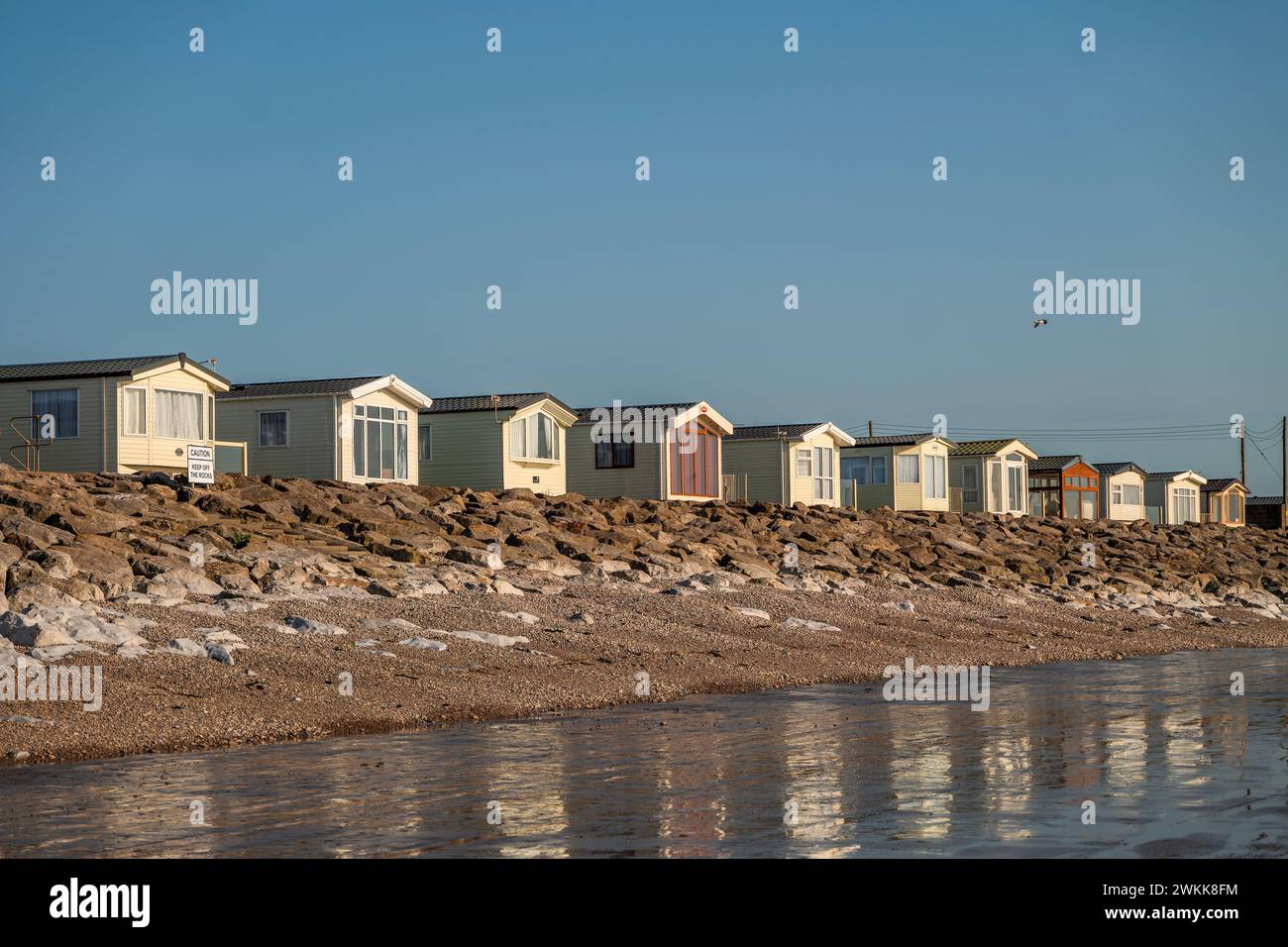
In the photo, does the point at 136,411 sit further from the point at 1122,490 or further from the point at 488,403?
the point at 1122,490

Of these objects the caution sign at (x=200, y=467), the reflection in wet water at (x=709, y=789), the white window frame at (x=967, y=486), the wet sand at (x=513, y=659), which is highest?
the white window frame at (x=967, y=486)

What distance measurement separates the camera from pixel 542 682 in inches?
813

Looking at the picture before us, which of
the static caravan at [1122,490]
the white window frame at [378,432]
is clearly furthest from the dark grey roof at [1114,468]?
the white window frame at [378,432]

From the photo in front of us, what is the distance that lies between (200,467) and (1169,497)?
72.1m

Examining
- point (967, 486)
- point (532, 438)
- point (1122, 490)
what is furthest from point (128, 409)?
point (1122, 490)

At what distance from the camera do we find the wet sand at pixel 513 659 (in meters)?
16.4

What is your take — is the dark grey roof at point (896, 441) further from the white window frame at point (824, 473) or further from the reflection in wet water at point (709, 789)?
the reflection in wet water at point (709, 789)

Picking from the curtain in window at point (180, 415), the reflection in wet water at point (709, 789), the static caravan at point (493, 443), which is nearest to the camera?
the reflection in wet water at point (709, 789)

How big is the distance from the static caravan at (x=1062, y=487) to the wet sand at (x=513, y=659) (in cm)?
4622

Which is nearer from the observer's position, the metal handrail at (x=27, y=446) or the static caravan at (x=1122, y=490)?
the metal handrail at (x=27, y=446)

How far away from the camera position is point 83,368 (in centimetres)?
4066

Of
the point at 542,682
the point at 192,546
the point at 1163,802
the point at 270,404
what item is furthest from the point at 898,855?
the point at 270,404

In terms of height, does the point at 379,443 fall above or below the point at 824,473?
above
